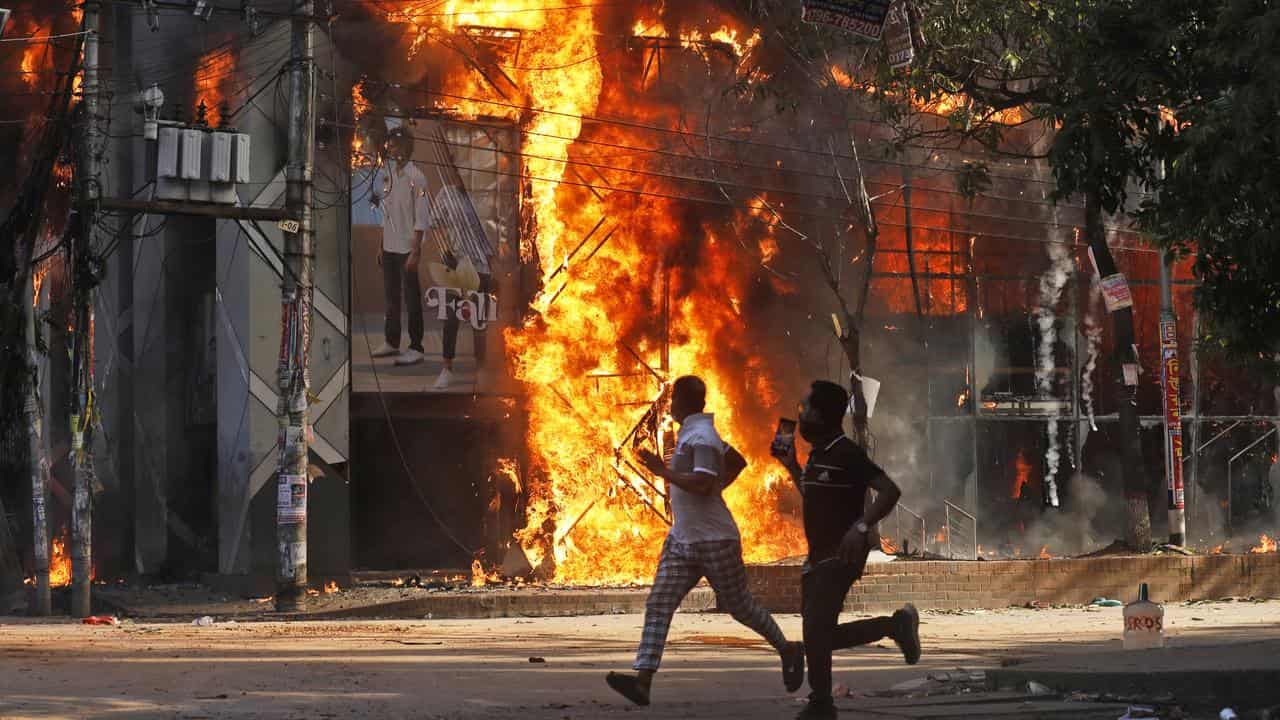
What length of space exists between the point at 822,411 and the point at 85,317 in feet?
43.9

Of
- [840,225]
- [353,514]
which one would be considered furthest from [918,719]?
[840,225]

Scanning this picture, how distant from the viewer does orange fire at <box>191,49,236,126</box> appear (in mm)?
22719

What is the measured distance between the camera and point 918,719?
8.49 m

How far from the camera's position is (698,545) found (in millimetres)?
8742

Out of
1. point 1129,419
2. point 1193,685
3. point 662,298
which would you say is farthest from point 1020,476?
point 1193,685

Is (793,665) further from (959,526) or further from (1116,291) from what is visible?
(959,526)

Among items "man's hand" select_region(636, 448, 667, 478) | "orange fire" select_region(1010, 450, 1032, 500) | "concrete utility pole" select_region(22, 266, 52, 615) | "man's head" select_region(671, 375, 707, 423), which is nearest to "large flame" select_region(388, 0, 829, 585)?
"orange fire" select_region(1010, 450, 1032, 500)

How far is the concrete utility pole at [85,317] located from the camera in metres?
19.5

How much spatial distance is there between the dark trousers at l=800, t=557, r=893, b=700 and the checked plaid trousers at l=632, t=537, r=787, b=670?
38 centimetres

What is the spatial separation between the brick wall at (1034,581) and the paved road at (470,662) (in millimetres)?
668

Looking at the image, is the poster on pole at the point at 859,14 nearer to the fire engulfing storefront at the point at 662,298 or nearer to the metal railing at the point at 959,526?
the fire engulfing storefront at the point at 662,298

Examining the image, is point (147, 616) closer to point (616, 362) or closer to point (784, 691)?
point (616, 362)

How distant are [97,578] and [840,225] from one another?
488 inches

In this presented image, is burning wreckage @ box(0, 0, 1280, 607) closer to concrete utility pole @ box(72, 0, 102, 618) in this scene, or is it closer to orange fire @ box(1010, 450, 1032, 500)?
orange fire @ box(1010, 450, 1032, 500)
